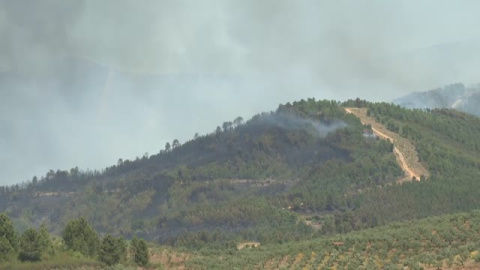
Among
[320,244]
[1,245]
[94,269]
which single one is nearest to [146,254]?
[94,269]

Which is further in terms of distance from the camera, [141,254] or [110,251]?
[141,254]

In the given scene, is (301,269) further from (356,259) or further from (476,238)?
(476,238)

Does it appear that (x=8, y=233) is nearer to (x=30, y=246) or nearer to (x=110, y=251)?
(x=30, y=246)

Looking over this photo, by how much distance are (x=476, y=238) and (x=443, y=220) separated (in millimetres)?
26486

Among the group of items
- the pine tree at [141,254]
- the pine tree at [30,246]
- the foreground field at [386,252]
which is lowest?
the foreground field at [386,252]

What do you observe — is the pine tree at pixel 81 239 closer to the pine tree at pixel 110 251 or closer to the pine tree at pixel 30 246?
the pine tree at pixel 110 251

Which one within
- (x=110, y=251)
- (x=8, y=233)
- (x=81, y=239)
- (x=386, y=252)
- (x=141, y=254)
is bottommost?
(x=386, y=252)

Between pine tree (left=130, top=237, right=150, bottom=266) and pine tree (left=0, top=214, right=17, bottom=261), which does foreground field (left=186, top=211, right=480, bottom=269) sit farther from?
pine tree (left=0, top=214, right=17, bottom=261)

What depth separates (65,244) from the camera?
370 feet

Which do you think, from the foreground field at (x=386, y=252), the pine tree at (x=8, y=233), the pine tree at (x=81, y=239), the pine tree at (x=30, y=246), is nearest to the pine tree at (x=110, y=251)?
the pine tree at (x=81, y=239)

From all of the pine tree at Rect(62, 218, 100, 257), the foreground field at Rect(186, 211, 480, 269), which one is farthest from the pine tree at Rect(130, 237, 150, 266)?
the pine tree at Rect(62, 218, 100, 257)

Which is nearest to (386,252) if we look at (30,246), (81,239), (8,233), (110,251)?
(110,251)

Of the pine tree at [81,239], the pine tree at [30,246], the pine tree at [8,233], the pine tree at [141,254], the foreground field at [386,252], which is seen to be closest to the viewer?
the foreground field at [386,252]

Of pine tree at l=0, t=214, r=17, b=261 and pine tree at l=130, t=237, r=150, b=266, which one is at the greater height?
pine tree at l=0, t=214, r=17, b=261
